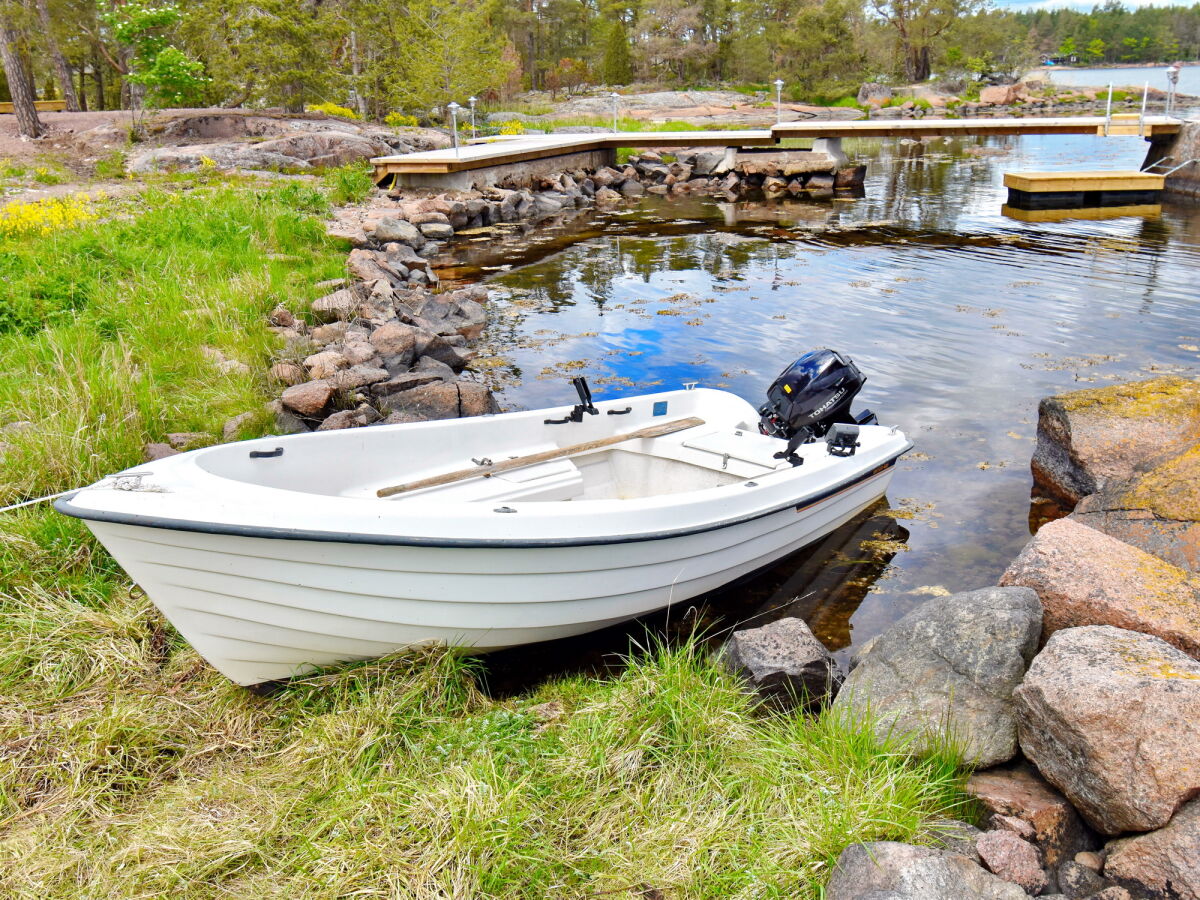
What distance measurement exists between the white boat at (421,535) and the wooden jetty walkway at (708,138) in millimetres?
13025

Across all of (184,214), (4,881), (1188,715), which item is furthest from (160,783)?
(184,214)

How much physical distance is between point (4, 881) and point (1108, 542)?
406 cm

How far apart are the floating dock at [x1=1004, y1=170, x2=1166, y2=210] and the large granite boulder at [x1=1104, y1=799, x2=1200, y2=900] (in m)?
17.3

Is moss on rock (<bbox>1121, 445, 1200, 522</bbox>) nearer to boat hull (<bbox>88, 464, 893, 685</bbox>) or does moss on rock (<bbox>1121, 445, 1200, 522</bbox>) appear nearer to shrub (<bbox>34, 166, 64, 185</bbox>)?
boat hull (<bbox>88, 464, 893, 685</bbox>)

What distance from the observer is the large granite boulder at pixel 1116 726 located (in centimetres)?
251

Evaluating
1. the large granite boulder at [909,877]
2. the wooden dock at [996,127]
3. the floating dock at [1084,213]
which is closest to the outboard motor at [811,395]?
the large granite boulder at [909,877]

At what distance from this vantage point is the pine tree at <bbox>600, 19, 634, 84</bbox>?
5206 centimetres

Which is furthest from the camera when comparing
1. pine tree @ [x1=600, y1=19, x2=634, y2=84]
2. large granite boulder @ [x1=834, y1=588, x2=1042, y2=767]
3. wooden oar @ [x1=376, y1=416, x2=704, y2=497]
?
pine tree @ [x1=600, y1=19, x2=634, y2=84]

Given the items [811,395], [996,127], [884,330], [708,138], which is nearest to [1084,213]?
[996,127]

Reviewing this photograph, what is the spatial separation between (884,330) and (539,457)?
6.19m

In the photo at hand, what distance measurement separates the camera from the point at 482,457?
4969 mm

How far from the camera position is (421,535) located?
3.44 meters

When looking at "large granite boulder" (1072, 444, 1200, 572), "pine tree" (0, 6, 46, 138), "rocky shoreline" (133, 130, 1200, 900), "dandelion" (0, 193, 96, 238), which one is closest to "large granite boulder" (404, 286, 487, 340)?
"rocky shoreline" (133, 130, 1200, 900)

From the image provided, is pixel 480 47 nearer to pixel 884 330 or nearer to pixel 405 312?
pixel 405 312
